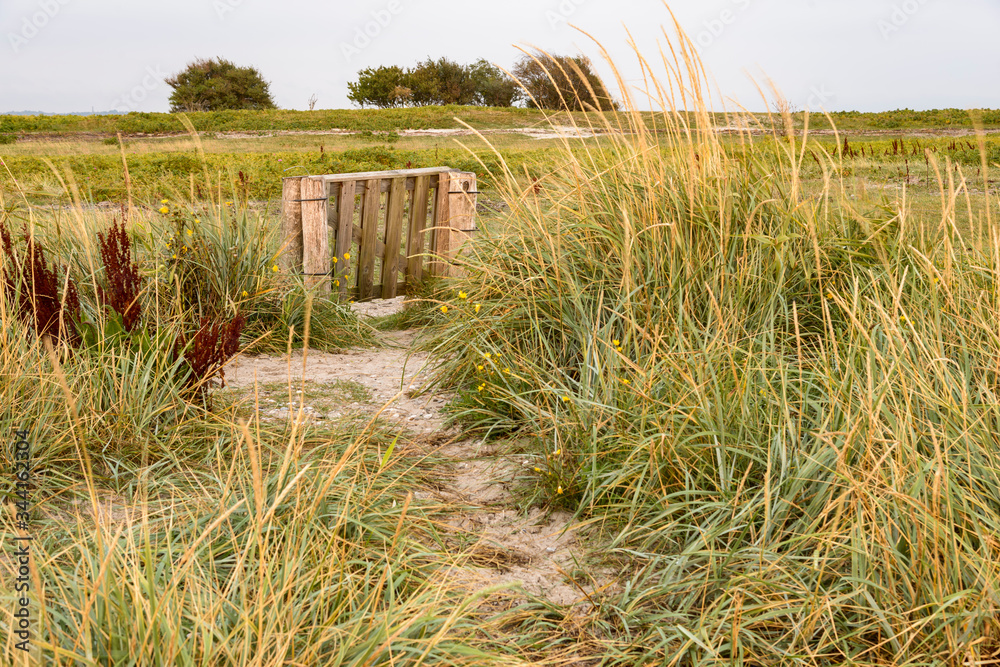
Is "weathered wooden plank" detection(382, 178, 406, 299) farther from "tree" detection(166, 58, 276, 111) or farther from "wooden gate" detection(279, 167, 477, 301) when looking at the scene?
"tree" detection(166, 58, 276, 111)

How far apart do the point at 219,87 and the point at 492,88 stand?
1417 centimetres

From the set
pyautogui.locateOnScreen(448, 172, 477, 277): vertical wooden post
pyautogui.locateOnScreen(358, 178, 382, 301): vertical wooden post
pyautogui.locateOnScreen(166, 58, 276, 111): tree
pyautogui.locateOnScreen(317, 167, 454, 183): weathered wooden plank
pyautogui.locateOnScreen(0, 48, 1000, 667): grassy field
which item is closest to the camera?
pyautogui.locateOnScreen(0, 48, 1000, 667): grassy field

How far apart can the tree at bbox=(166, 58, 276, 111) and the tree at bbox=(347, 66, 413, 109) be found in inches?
200

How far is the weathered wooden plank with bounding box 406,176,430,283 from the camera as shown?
6.95 m

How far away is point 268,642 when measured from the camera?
1.62 metres

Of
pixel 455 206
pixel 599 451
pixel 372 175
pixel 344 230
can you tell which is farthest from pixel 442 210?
pixel 599 451

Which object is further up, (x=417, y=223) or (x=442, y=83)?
(x=442, y=83)

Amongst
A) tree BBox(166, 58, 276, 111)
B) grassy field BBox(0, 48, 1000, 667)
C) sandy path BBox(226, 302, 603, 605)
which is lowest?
sandy path BBox(226, 302, 603, 605)

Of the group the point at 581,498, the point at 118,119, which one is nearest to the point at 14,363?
the point at 581,498

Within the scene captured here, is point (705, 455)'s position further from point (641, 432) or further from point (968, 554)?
point (968, 554)

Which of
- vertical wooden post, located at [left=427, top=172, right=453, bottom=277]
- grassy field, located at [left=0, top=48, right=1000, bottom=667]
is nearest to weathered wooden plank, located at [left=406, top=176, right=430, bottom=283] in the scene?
vertical wooden post, located at [left=427, top=172, right=453, bottom=277]

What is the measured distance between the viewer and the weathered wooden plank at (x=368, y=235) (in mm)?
6602

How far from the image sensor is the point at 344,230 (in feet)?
21.0

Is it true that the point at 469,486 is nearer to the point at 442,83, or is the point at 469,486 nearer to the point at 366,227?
the point at 366,227
